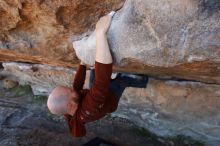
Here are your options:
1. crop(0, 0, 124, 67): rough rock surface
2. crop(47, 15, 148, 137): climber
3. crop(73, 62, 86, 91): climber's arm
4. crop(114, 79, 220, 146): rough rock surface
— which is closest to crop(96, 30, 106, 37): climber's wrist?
crop(47, 15, 148, 137): climber

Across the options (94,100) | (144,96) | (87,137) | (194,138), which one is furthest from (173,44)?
(87,137)

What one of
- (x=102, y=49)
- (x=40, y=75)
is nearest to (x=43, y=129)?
(x=40, y=75)

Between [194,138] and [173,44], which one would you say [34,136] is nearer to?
[194,138]

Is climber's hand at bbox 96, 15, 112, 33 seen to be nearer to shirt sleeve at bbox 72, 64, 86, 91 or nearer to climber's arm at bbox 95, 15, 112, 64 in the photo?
climber's arm at bbox 95, 15, 112, 64

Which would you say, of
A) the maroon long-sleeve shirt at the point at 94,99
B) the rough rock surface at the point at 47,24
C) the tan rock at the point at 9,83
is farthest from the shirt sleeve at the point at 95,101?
the tan rock at the point at 9,83

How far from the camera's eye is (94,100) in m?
1.95

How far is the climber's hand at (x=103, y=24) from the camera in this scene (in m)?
1.77

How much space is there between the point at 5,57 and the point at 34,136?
66 cm

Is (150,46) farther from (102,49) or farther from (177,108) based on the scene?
(177,108)

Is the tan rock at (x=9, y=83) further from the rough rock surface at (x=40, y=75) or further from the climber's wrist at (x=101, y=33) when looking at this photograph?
the climber's wrist at (x=101, y=33)

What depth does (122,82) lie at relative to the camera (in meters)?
2.34

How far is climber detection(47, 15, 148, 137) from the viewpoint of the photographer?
5.90 ft

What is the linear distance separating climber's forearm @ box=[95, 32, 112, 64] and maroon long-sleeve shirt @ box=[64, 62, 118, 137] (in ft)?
0.08

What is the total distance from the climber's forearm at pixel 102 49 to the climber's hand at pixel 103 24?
0.02 meters
